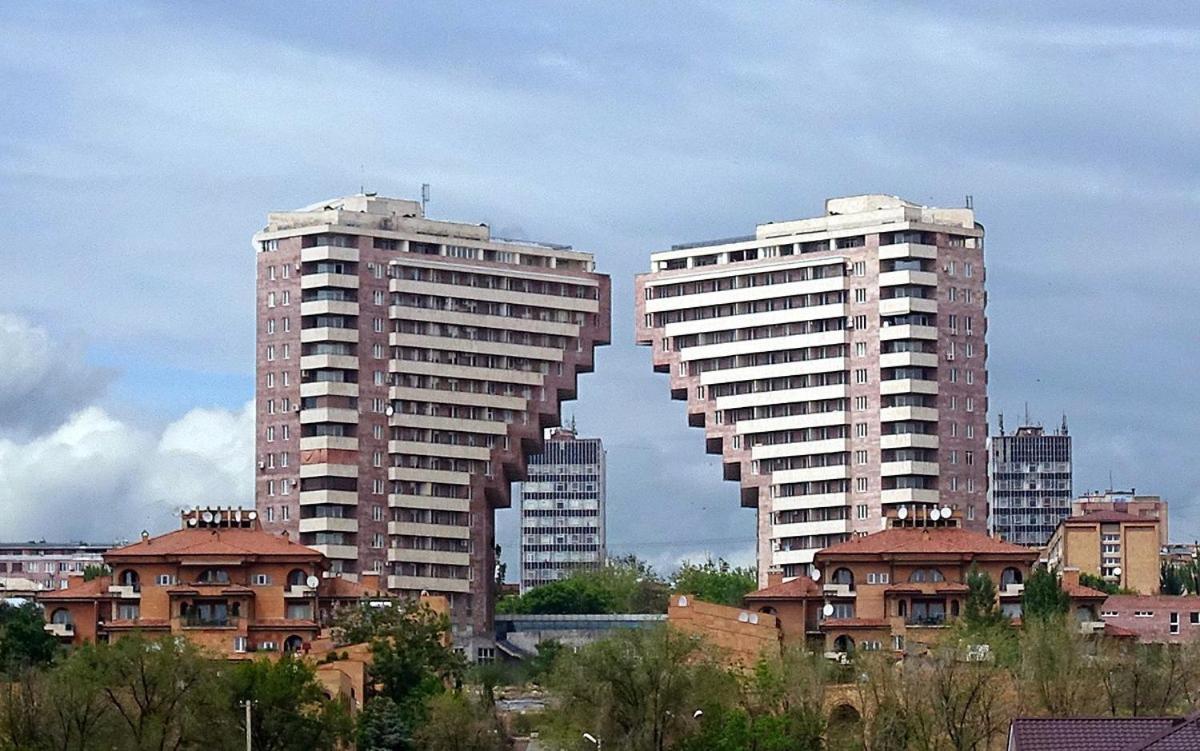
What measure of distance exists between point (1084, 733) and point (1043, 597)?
376ft

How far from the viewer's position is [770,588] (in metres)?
200

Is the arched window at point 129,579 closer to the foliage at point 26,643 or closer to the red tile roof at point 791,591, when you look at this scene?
the foliage at point 26,643

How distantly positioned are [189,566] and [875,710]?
54877 mm

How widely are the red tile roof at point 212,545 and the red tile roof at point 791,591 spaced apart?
27778 mm

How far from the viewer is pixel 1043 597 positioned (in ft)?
611

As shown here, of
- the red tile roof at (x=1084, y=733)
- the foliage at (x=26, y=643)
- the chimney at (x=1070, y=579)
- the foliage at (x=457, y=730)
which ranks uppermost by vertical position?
the chimney at (x=1070, y=579)

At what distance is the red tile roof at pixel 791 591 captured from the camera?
196125 millimetres

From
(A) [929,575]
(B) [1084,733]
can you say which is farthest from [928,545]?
Result: (B) [1084,733]

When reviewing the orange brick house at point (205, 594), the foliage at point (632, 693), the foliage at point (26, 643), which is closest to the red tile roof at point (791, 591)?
the orange brick house at point (205, 594)

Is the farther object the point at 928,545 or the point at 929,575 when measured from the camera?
the point at 928,545

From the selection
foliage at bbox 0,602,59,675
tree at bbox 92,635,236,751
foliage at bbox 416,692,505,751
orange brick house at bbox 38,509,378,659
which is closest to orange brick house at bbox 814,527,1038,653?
orange brick house at bbox 38,509,378,659

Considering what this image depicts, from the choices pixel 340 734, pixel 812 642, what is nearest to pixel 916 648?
pixel 812 642

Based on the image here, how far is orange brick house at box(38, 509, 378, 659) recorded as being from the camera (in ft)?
626

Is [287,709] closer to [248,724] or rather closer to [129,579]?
[248,724]
